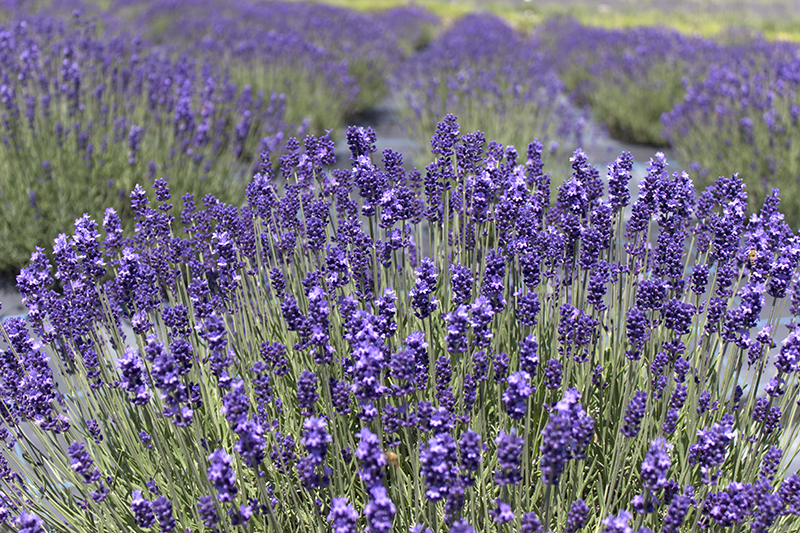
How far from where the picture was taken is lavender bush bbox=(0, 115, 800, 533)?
60.3 inches

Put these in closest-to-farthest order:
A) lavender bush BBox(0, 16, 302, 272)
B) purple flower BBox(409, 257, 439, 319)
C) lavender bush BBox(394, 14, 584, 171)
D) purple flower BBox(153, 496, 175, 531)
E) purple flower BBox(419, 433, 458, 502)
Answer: purple flower BBox(419, 433, 458, 502) → purple flower BBox(153, 496, 175, 531) → purple flower BBox(409, 257, 439, 319) → lavender bush BBox(0, 16, 302, 272) → lavender bush BBox(394, 14, 584, 171)

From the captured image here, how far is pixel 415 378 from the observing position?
1.75 m

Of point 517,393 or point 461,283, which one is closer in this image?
point 517,393

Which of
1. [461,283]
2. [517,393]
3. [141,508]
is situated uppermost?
[461,283]

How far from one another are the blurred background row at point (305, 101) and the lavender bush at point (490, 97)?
3cm

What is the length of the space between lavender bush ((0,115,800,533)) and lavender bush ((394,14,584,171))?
10.3ft

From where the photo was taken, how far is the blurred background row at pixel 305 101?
426cm

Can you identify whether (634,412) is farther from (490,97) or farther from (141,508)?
(490,97)

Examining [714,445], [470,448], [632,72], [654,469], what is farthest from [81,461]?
[632,72]

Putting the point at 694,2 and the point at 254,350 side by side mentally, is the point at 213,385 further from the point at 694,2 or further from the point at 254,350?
the point at 694,2

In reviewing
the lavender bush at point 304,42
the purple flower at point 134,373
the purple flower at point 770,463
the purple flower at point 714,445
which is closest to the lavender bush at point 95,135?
the lavender bush at point 304,42

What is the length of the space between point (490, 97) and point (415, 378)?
4.99 m

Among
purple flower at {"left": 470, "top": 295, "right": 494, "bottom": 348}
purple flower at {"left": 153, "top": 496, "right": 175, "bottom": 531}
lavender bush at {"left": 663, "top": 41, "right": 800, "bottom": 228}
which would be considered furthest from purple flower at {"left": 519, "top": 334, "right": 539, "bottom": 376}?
lavender bush at {"left": 663, "top": 41, "right": 800, "bottom": 228}

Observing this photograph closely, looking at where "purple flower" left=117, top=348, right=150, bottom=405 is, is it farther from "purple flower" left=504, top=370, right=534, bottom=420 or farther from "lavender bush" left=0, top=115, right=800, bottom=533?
"purple flower" left=504, top=370, right=534, bottom=420
